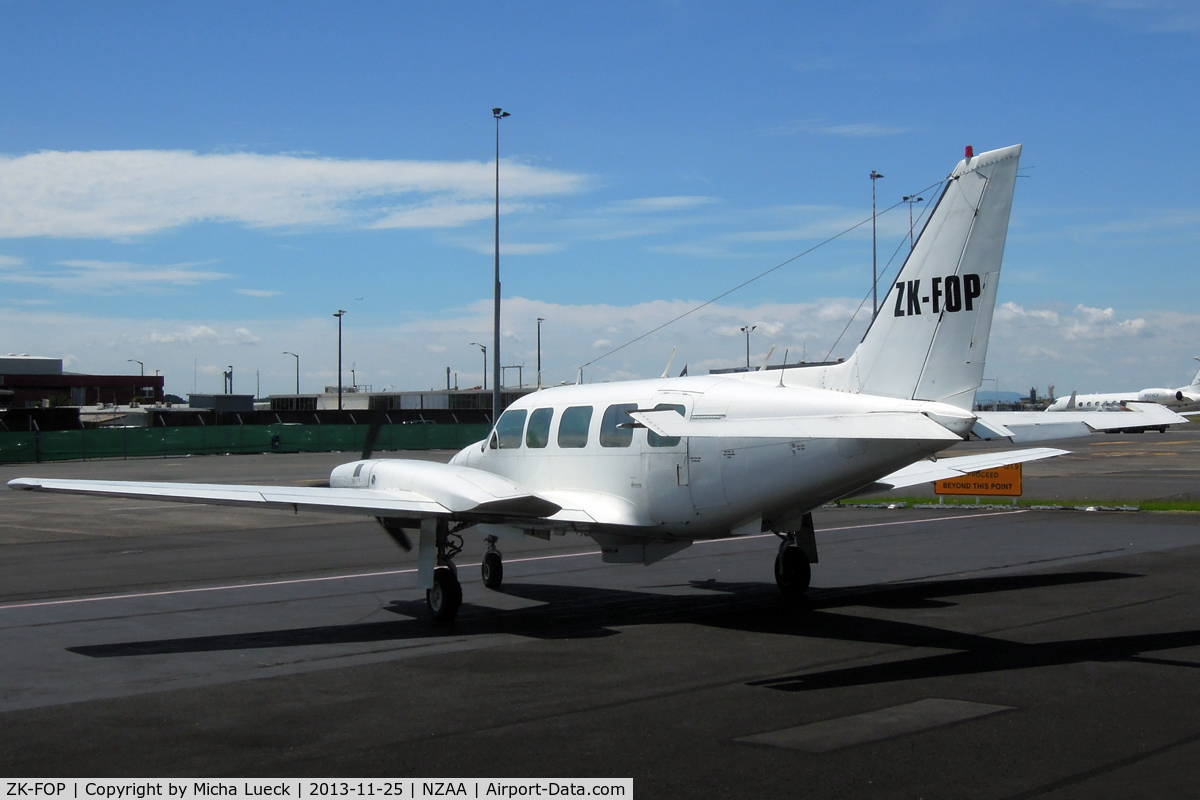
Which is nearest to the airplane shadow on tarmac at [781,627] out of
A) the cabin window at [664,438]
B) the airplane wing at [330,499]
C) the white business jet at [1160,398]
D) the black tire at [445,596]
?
the black tire at [445,596]

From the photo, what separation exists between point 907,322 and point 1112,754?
5.97 meters

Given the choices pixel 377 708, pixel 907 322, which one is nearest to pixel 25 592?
pixel 377 708

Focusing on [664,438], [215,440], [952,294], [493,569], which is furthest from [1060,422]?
[215,440]

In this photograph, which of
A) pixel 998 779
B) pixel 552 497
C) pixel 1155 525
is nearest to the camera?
pixel 998 779

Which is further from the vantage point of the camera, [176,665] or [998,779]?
[176,665]

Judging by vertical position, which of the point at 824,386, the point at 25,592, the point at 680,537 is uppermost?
the point at 824,386

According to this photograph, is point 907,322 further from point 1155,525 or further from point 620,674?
point 1155,525

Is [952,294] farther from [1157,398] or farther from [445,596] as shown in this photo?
[1157,398]

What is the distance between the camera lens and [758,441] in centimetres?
1227

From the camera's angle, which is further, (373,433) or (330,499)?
(373,433)

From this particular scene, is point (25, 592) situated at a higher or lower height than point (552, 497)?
lower

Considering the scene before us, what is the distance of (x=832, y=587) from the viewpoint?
52.4ft

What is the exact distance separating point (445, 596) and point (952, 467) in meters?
7.85

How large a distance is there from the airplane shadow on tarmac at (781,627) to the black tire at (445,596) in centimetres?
20
